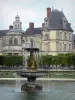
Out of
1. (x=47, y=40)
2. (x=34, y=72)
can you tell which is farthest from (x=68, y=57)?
(x=34, y=72)

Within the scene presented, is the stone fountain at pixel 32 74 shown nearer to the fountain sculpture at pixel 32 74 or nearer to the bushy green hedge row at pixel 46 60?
the fountain sculpture at pixel 32 74

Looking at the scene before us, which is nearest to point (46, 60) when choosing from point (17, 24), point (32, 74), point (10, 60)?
point (10, 60)

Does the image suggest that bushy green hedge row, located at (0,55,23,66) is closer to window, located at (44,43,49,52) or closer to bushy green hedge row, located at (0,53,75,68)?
bushy green hedge row, located at (0,53,75,68)

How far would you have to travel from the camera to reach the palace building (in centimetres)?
10100

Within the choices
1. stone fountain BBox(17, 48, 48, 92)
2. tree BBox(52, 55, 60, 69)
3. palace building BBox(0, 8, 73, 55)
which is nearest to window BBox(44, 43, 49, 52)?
palace building BBox(0, 8, 73, 55)

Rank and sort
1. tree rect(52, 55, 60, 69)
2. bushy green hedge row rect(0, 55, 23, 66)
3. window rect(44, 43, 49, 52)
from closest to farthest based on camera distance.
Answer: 1. tree rect(52, 55, 60, 69)
2. bushy green hedge row rect(0, 55, 23, 66)
3. window rect(44, 43, 49, 52)

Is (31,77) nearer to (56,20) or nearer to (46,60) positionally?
(46,60)

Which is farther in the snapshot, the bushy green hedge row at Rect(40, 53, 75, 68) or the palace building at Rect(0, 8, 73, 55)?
the palace building at Rect(0, 8, 73, 55)

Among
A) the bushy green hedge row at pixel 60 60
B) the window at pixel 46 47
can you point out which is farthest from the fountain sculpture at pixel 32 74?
the window at pixel 46 47

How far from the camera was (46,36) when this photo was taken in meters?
101

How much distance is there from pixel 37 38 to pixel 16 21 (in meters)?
8.31

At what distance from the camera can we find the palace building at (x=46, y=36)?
101000mm

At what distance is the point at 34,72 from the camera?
116 ft

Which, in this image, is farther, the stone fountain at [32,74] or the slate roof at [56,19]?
the slate roof at [56,19]
